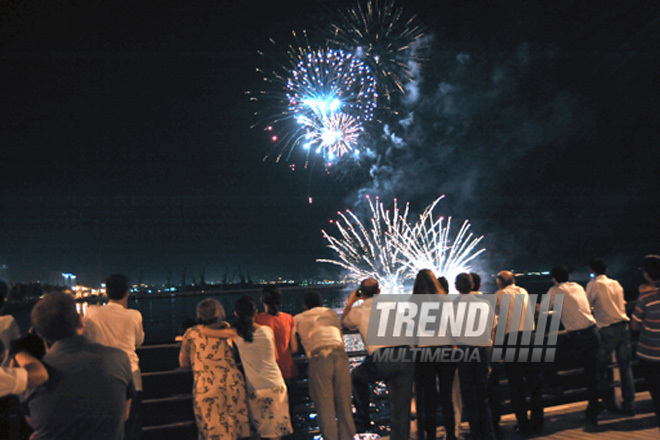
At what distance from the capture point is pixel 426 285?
5074 millimetres

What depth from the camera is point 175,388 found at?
152 ft

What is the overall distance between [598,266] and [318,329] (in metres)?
4.01

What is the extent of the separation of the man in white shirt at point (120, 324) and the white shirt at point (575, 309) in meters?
5.06

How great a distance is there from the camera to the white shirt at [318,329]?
194 inches

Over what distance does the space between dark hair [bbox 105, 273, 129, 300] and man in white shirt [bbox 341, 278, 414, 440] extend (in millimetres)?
2226

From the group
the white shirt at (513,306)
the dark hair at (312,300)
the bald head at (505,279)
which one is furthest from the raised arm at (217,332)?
the bald head at (505,279)

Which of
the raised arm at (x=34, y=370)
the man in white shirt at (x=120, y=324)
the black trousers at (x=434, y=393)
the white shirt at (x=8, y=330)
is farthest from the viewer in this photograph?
the black trousers at (x=434, y=393)

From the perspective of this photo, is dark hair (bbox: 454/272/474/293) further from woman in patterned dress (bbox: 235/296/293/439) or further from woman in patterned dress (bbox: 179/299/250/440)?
woman in patterned dress (bbox: 179/299/250/440)

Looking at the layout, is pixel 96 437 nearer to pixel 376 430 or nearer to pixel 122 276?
pixel 122 276

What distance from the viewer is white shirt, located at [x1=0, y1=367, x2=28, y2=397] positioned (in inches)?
90.7

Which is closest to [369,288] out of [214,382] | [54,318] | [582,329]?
[214,382]

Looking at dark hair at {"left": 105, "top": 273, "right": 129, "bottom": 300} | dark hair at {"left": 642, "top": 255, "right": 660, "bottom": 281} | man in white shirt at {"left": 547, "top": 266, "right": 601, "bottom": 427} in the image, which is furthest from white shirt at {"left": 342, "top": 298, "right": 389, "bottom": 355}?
dark hair at {"left": 642, "top": 255, "right": 660, "bottom": 281}

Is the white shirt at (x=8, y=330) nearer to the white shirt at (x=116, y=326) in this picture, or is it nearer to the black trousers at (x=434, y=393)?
the white shirt at (x=116, y=326)

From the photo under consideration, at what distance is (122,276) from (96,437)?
193cm
